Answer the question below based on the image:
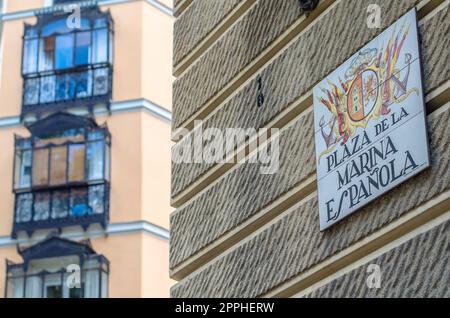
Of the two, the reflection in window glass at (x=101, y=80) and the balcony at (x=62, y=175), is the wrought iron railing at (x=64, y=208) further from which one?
the reflection in window glass at (x=101, y=80)

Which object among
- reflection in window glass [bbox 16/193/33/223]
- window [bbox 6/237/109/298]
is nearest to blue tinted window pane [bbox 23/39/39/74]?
reflection in window glass [bbox 16/193/33/223]

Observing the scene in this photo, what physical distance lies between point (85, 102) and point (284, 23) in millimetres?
20057

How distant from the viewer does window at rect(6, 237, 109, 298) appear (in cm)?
2541

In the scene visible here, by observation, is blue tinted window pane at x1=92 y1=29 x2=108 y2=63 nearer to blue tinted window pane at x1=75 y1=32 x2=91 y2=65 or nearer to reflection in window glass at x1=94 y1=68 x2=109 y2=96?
blue tinted window pane at x1=75 y1=32 x2=91 y2=65

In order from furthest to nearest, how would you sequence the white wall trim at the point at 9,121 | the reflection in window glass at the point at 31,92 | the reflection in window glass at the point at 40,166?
the reflection in window glass at the point at 31,92 < the white wall trim at the point at 9,121 < the reflection in window glass at the point at 40,166

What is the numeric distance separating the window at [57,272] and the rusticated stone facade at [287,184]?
16.6 metres

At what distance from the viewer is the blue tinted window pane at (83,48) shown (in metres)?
27.8

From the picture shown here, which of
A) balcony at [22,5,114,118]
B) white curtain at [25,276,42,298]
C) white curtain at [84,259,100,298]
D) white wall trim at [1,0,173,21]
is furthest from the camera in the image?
white wall trim at [1,0,173,21]

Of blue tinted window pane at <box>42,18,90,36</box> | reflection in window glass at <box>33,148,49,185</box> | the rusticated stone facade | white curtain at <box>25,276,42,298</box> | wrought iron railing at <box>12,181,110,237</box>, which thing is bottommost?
the rusticated stone facade

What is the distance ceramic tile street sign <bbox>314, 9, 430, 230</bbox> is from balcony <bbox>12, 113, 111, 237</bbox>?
19.5 metres

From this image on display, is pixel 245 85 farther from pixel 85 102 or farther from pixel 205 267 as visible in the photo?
pixel 85 102

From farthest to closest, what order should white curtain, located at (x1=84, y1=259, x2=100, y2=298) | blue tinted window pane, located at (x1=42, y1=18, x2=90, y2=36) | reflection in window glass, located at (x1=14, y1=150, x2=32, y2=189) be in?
blue tinted window pane, located at (x1=42, y1=18, x2=90, y2=36) < reflection in window glass, located at (x1=14, y1=150, x2=32, y2=189) < white curtain, located at (x1=84, y1=259, x2=100, y2=298)

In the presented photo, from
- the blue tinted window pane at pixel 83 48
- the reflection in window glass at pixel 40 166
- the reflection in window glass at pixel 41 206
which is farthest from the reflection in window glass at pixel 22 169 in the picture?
the blue tinted window pane at pixel 83 48

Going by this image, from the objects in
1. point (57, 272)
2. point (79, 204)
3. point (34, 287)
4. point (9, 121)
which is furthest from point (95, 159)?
point (34, 287)
